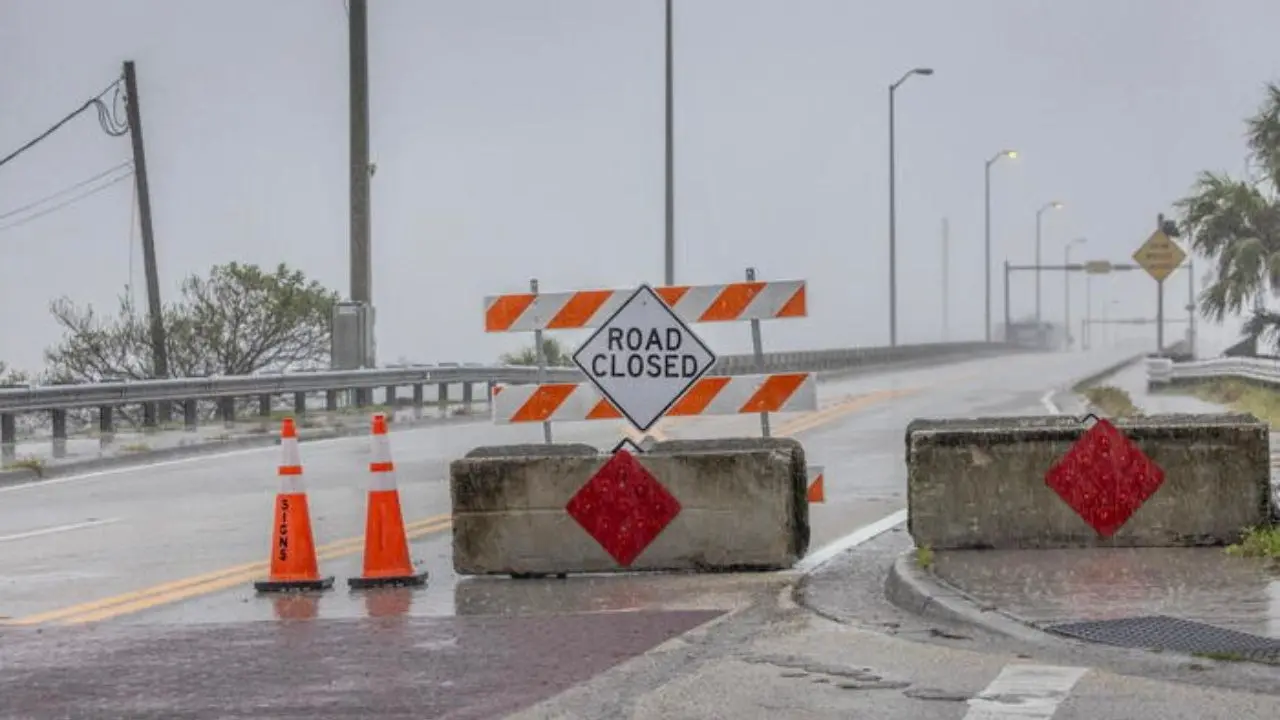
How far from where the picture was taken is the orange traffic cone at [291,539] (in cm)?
1216

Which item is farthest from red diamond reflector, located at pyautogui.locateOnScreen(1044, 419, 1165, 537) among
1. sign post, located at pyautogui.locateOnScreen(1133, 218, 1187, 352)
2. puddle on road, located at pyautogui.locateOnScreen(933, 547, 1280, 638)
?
sign post, located at pyautogui.locateOnScreen(1133, 218, 1187, 352)

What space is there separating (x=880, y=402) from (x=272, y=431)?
510 inches

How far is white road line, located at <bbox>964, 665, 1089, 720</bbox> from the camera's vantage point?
759 centimetres

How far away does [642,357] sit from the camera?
13.5 m

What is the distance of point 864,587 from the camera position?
11.5 metres

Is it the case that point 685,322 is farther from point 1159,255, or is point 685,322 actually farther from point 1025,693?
point 1159,255

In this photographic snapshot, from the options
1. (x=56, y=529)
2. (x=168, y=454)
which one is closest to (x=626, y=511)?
(x=56, y=529)

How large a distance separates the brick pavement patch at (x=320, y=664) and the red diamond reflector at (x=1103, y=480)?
269 centimetres

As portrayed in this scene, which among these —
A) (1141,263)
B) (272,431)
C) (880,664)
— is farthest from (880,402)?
(880,664)

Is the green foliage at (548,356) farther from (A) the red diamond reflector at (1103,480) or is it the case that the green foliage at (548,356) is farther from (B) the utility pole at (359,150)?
(A) the red diamond reflector at (1103,480)

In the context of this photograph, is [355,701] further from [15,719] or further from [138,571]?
[138,571]

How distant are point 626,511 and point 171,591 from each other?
8.38 ft

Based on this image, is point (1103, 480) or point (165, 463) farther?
point (165, 463)

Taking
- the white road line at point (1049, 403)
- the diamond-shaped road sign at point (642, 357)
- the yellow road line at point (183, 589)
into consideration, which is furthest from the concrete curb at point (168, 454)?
the diamond-shaped road sign at point (642, 357)
